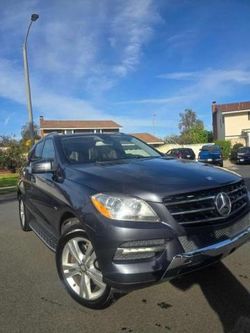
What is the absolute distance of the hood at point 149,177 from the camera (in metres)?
3.40

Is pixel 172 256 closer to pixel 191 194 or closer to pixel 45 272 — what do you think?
pixel 191 194

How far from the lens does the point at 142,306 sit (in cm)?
372

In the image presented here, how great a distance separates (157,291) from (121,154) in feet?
6.04

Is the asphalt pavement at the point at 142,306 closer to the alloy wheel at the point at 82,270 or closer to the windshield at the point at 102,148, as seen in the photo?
the alloy wheel at the point at 82,270

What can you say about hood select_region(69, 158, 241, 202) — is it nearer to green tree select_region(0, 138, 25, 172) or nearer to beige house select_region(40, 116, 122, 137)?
green tree select_region(0, 138, 25, 172)

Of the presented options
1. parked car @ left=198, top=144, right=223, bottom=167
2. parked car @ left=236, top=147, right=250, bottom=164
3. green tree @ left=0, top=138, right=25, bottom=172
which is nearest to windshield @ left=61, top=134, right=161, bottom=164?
parked car @ left=198, top=144, right=223, bottom=167

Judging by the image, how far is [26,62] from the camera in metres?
17.9

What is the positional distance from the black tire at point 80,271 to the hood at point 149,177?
527 mm

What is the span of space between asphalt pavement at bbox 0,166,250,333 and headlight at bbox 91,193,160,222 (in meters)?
0.95

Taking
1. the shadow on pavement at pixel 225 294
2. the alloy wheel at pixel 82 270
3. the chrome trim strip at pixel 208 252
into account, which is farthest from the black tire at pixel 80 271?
the shadow on pavement at pixel 225 294

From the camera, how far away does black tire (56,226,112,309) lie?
3579 mm

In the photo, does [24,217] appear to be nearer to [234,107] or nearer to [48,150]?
[48,150]

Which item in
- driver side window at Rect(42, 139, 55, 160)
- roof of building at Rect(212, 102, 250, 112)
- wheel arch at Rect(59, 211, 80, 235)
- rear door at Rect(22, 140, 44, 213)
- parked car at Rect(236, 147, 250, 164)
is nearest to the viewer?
wheel arch at Rect(59, 211, 80, 235)

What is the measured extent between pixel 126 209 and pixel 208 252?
31.2 inches
